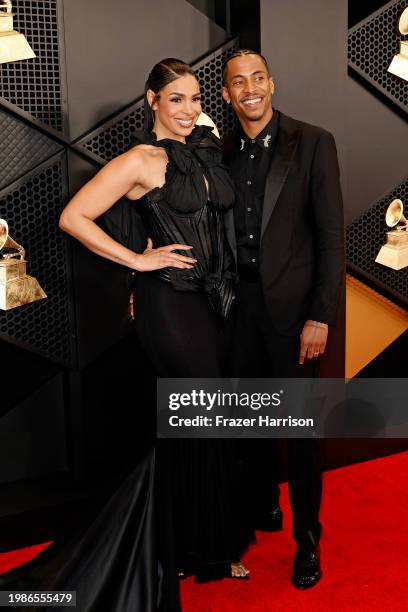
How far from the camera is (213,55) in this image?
10.2ft

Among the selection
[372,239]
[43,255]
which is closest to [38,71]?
[43,255]

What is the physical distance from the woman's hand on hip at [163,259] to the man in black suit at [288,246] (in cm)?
27

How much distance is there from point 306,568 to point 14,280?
4.84ft

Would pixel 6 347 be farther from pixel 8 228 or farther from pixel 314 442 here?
pixel 314 442

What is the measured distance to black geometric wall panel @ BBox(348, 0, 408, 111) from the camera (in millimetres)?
3320

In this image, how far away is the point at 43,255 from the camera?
300 cm

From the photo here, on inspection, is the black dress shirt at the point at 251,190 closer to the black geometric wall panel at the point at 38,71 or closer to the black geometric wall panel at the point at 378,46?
the black geometric wall panel at the point at 38,71

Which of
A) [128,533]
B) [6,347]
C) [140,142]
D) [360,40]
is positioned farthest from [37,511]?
[360,40]

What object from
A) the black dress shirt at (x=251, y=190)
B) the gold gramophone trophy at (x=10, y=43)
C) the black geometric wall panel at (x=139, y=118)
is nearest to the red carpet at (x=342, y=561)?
the black dress shirt at (x=251, y=190)

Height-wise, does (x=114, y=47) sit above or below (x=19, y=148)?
above

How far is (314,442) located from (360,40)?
1803mm

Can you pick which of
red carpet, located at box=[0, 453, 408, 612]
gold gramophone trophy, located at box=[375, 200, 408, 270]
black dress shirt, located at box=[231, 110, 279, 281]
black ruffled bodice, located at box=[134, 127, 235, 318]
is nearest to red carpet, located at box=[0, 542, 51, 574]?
red carpet, located at box=[0, 453, 408, 612]

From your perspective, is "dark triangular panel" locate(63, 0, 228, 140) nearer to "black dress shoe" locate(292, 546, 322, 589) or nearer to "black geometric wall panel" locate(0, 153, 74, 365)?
"black geometric wall panel" locate(0, 153, 74, 365)

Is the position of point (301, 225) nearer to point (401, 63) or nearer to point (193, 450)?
point (193, 450)
